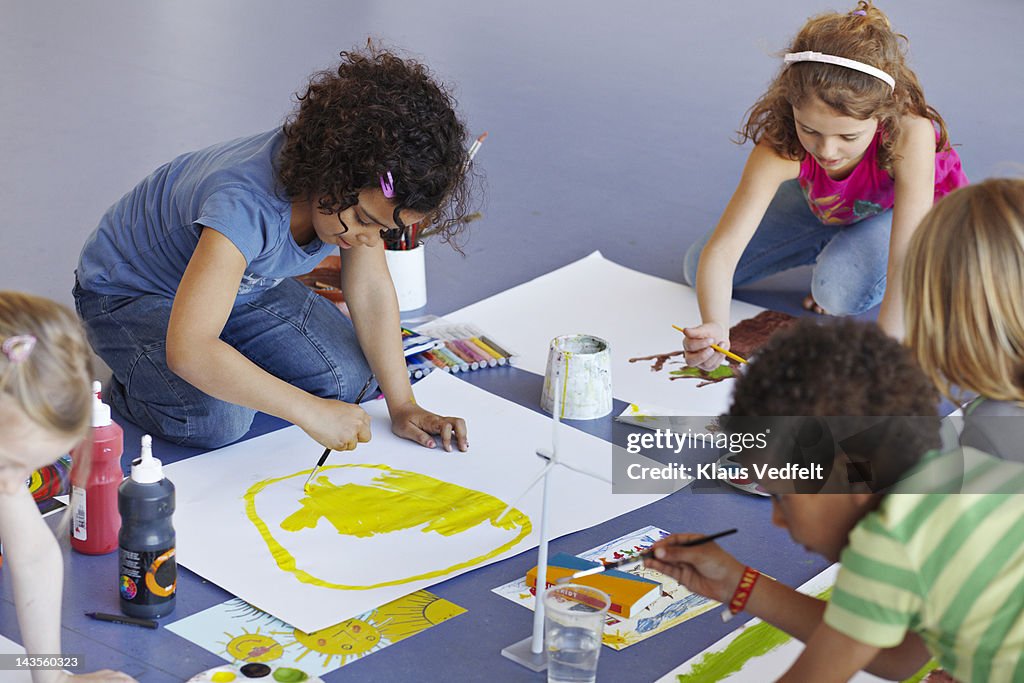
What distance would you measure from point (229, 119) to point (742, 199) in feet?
5.89

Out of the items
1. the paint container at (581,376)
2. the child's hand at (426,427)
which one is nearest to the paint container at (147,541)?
the child's hand at (426,427)

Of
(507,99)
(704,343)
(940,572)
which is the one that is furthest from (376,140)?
(507,99)

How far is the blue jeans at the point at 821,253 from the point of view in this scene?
2.45 m

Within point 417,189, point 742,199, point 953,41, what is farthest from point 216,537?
point 953,41

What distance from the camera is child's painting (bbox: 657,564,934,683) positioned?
1374 millimetres

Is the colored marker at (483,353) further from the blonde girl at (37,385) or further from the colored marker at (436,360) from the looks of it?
the blonde girl at (37,385)

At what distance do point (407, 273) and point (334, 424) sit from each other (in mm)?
765

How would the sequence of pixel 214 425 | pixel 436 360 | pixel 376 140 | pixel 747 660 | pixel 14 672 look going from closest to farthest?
1. pixel 14 672
2. pixel 747 660
3. pixel 376 140
4. pixel 214 425
5. pixel 436 360

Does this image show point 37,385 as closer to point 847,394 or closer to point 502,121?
point 847,394

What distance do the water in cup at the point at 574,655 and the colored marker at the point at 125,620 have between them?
487mm

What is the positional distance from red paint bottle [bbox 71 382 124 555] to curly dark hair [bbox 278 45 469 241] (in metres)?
0.43

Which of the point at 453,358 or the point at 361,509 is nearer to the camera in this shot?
the point at 361,509

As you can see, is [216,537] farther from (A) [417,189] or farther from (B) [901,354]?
(B) [901,354]

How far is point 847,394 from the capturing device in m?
0.97
